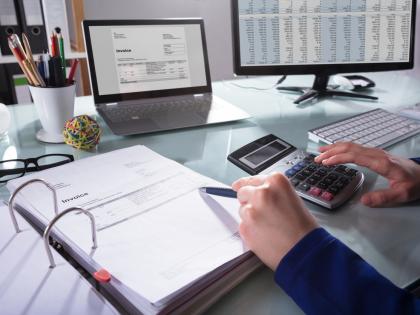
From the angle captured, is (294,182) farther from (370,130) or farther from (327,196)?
(370,130)

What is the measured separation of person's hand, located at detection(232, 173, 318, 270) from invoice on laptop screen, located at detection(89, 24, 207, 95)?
0.58 m

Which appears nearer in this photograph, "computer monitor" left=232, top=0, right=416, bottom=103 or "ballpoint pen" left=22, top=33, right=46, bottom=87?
"ballpoint pen" left=22, top=33, right=46, bottom=87

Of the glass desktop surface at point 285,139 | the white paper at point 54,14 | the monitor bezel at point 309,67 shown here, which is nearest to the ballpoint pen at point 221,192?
the glass desktop surface at point 285,139

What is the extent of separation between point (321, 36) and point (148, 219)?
811mm

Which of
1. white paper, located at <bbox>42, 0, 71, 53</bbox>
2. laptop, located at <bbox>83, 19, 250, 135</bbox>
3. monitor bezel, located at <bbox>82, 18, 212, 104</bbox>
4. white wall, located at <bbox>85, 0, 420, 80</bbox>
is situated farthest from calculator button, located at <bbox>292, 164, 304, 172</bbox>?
white wall, located at <bbox>85, 0, 420, 80</bbox>

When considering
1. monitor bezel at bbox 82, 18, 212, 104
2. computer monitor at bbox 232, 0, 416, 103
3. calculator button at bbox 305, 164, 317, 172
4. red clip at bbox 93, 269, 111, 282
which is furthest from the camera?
computer monitor at bbox 232, 0, 416, 103

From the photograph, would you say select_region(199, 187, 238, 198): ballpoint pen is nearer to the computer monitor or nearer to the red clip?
the red clip

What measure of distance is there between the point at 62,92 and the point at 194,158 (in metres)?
0.30

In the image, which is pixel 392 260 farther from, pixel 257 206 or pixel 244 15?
pixel 244 15

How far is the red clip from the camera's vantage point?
0.41m

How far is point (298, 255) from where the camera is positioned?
44 centimetres

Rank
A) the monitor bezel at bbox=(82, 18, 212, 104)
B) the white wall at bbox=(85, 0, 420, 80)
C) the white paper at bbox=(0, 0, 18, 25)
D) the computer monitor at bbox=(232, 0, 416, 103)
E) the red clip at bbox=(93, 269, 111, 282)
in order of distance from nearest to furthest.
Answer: the red clip at bbox=(93, 269, 111, 282)
the monitor bezel at bbox=(82, 18, 212, 104)
the computer monitor at bbox=(232, 0, 416, 103)
the white paper at bbox=(0, 0, 18, 25)
the white wall at bbox=(85, 0, 420, 80)

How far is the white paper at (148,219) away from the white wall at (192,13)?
4.79 ft

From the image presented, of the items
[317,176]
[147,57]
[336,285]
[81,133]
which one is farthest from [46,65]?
[336,285]
